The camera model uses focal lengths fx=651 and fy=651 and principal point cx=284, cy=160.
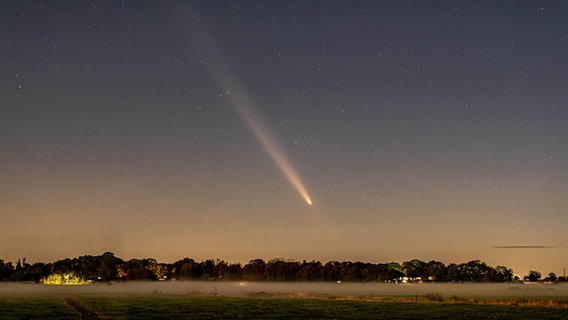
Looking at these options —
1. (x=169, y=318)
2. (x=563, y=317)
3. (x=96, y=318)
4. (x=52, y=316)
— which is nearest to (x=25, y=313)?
(x=52, y=316)

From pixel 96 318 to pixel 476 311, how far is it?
37892mm

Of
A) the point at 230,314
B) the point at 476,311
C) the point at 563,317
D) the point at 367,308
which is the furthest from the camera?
the point at 367,308

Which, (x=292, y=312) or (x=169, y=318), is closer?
(x=169, y=318)

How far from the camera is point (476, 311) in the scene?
221 feet

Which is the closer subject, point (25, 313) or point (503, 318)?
point (503, 318)

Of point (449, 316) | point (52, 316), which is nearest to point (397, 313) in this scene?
point (449, 316)

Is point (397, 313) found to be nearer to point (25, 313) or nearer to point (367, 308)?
point (367, 308)

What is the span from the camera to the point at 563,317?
188 ft

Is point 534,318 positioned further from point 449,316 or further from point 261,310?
point 261,310

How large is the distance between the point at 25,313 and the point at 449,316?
41.1m

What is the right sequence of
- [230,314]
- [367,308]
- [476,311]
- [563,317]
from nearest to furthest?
[563,317] < [230,314] < [476,311] < [367,308]

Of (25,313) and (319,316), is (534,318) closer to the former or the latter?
(319,316)

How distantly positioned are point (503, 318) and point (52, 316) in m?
41.2

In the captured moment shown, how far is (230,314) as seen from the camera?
206ft
